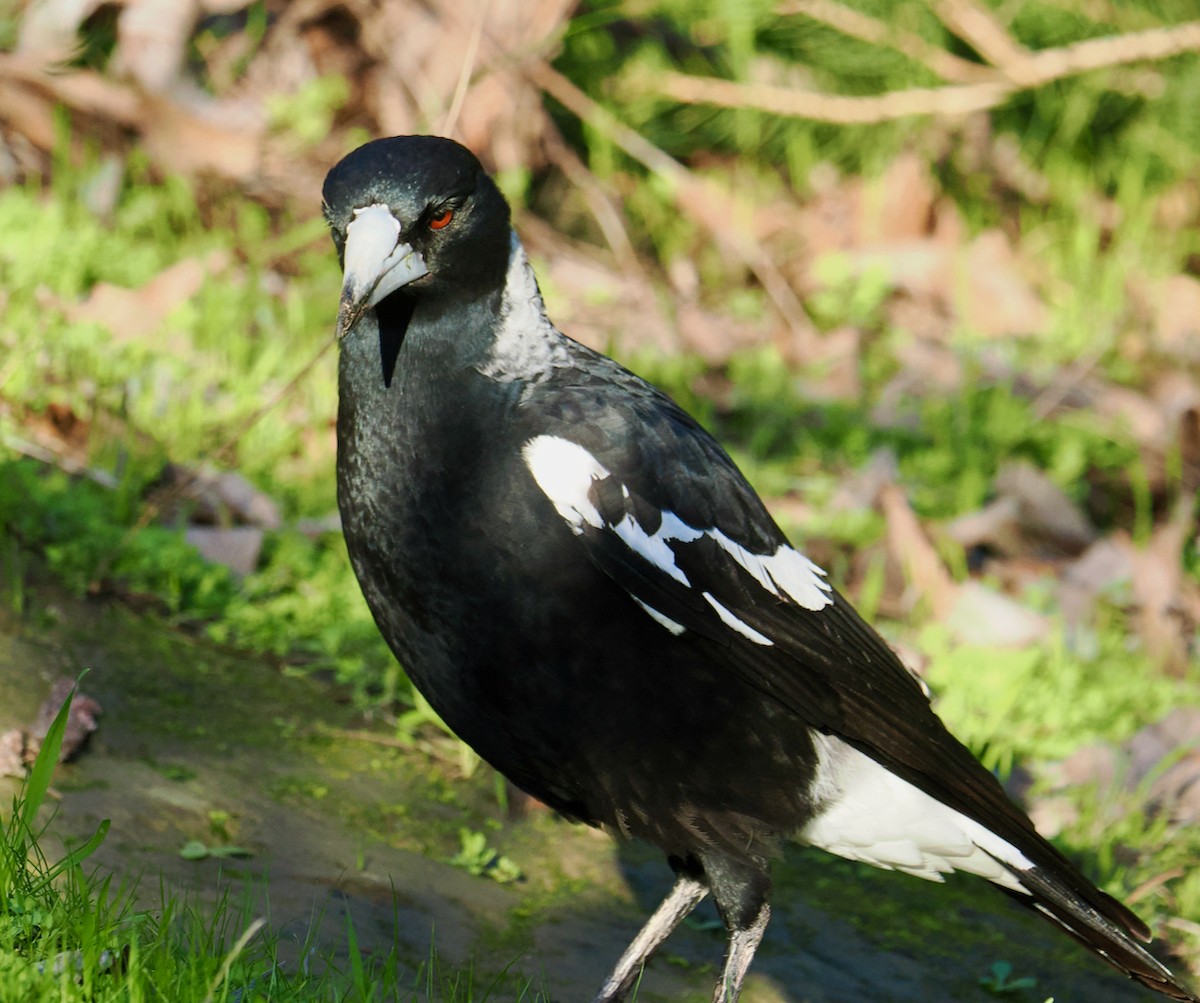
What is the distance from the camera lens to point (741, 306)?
6.02m

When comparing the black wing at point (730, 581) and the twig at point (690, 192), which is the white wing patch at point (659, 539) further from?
the twig at point (690, 192)

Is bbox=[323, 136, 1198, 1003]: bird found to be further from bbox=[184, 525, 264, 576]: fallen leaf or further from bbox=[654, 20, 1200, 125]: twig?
bbox=[654, 20, 1200, 125]: twig

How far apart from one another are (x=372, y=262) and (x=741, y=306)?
3723 millimetres

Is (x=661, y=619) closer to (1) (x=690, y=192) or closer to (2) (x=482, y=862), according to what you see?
(2) (x=482, y=862)

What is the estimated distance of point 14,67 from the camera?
17.1 feet

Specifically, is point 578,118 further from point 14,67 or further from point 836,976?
point 836,976

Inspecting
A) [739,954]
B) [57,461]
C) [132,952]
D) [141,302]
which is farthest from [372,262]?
[141,302]

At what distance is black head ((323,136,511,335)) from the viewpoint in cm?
245

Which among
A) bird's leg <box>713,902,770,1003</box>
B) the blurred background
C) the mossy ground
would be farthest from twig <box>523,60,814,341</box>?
bird's leg <box>713,902,770,1003</box>

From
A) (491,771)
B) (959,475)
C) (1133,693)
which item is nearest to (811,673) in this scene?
(491,771)

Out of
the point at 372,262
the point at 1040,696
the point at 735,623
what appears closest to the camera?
the point at 372,262

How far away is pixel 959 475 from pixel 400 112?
8.15 feet

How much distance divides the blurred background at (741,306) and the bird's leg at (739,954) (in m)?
0.72

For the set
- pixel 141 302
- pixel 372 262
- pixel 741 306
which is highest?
pixel 372 262
